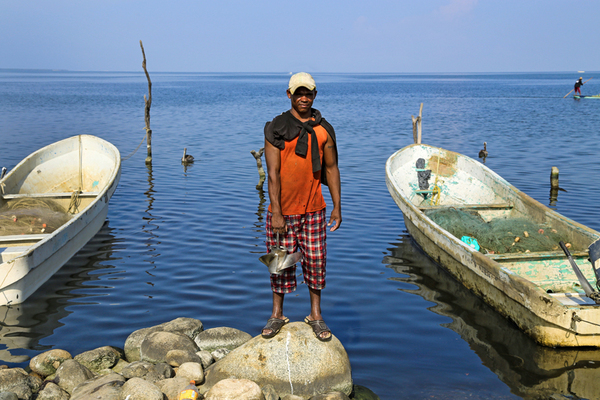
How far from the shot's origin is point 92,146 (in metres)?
14.0

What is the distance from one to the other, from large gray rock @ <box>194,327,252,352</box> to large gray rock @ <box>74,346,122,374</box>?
39.0 inches

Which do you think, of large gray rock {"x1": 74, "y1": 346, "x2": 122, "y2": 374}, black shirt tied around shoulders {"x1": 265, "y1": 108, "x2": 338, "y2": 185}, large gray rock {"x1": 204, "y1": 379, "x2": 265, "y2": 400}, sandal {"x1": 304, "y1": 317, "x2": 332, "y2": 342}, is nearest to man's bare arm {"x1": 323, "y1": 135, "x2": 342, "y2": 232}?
black shirt tied around shoulders {"x1": 265, "y1": 108, "x2": 338, "y2": 185}

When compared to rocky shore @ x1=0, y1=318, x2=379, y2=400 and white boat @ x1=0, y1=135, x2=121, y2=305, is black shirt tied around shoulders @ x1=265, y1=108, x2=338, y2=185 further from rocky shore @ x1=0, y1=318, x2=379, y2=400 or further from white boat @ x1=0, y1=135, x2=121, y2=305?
white boat @ x1=0, y1=135, x2=121, y2=305

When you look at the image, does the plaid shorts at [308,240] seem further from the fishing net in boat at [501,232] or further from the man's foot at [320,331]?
the fishing net in boat at [501,232]

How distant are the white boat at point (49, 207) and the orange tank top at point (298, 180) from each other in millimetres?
4651

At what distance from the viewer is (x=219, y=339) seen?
256 inches

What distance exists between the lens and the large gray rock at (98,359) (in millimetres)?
6062

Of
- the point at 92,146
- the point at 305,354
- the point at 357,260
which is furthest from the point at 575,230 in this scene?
the point at 92,146

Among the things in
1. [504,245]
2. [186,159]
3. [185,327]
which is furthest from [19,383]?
[186,159]

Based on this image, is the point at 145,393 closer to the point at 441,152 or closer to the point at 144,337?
the point at 144,337

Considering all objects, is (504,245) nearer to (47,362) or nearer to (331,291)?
(331,291)

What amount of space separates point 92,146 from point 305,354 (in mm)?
10568

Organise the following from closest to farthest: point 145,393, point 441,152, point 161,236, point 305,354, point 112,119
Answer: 1. point 145,393
2. point 305,354
3. point 161,236
4. point 441,152
5. point 112,119

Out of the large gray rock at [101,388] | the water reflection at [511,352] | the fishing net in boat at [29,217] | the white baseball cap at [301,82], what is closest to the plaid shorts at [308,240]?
the white baseball cap at [301,82]
